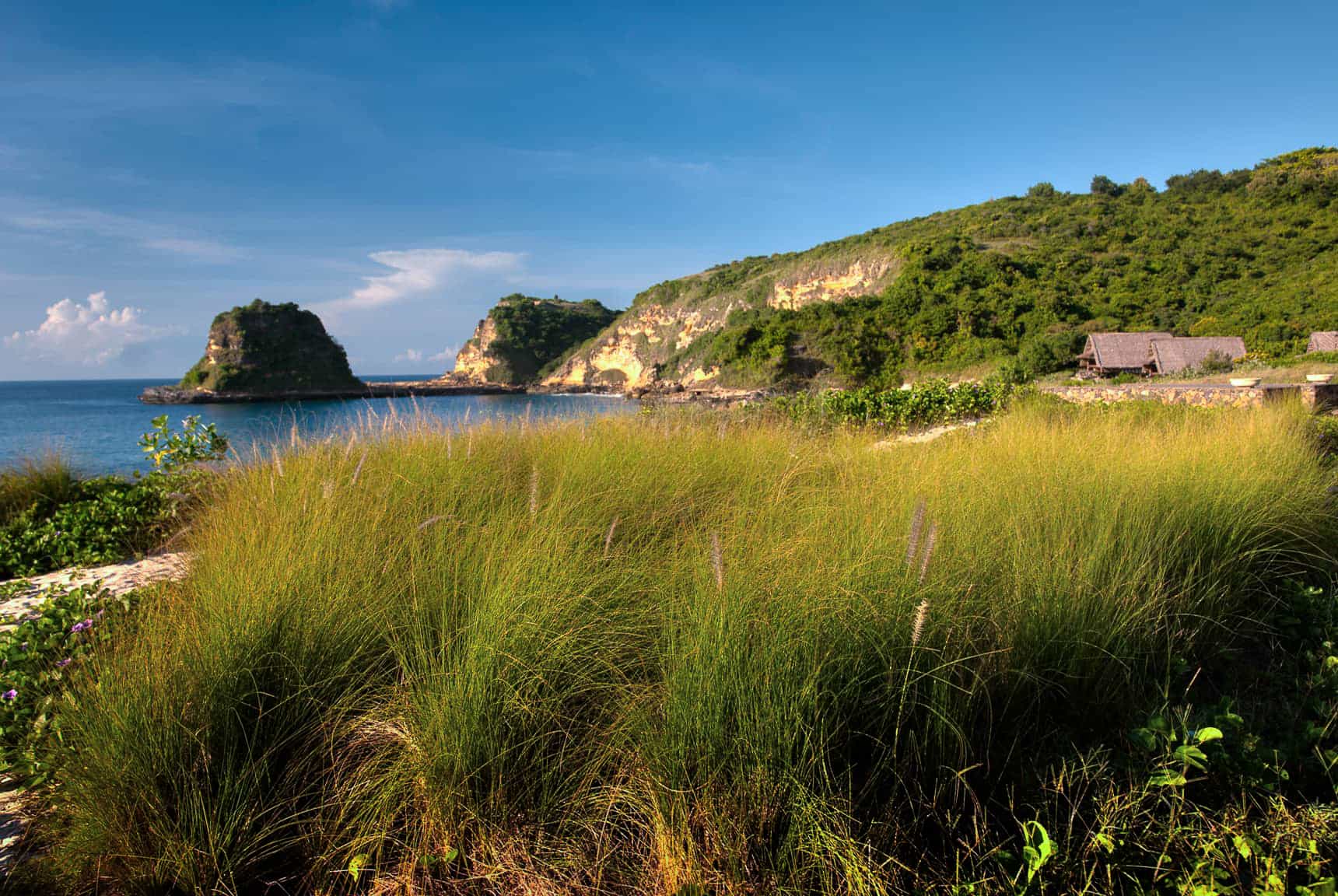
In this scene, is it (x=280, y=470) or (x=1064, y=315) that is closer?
(x=280, y=470)

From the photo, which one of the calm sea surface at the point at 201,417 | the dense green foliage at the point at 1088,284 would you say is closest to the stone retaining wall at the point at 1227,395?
the calm sea surface at the point at 201,417

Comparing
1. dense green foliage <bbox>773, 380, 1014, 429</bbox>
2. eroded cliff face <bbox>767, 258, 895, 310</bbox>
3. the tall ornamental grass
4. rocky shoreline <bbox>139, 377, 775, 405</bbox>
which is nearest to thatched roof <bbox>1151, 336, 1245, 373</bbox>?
dense green foliage <bbox>773, 380, 1014, 429</bbox>

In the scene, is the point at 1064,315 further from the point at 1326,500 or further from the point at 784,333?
the point at 1326,500

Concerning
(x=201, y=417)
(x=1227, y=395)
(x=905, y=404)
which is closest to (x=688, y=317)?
(x=1227, y=395)

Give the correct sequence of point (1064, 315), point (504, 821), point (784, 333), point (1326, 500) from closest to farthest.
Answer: point (504, 821) → point (1326, 500) → point (1064, 315) → point (784, 333)

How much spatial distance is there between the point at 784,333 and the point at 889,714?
3806 centimetres

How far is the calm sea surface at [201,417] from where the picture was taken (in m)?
5.19

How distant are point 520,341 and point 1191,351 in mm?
78468

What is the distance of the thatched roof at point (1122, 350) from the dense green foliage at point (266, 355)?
235 feet

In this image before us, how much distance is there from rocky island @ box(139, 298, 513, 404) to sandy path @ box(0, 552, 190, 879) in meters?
62.4

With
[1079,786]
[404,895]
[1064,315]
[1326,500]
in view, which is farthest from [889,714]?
[1064,315]

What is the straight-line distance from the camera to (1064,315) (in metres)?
31.5

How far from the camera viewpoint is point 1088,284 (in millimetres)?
33656

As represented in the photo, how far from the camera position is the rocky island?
6531cm
